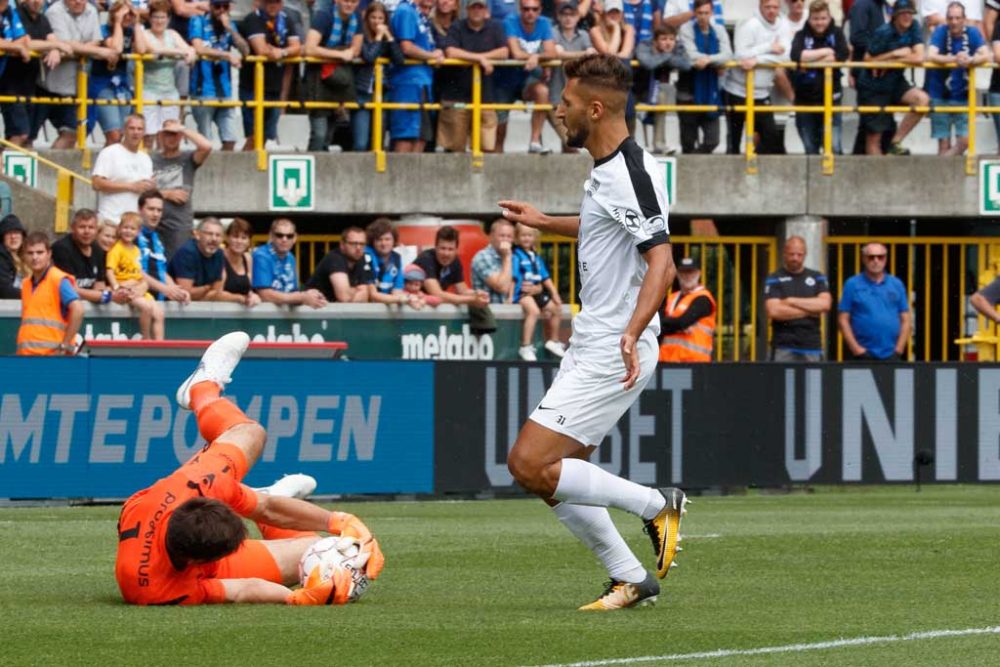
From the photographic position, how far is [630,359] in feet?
25.8

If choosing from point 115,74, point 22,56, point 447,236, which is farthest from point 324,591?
point 115,74

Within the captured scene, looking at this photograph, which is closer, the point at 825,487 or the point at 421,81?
the point at 825,487

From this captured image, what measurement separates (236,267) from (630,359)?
412 inches

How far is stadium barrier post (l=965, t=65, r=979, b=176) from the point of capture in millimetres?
23609

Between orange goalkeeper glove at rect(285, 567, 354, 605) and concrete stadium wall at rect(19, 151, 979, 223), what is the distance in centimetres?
1435

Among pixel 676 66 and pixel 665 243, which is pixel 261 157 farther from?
pixel 665 243

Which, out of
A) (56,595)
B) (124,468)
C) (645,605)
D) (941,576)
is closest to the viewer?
(645,605)

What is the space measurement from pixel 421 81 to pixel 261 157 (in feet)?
6.59

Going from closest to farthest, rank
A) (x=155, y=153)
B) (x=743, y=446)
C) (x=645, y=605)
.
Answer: (x=645, y=605)
(x=743, y=446)
(x=155, y=153)

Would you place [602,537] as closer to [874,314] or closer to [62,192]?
[874,314]

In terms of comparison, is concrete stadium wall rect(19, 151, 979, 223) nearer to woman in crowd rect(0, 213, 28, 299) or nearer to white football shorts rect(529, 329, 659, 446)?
woman in crowd rect(0, 213, 28, 299)

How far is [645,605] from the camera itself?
8.45 m

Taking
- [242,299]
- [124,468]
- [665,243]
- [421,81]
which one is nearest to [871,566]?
[665,243]

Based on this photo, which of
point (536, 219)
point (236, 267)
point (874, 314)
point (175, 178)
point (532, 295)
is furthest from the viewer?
point (175, 178)
